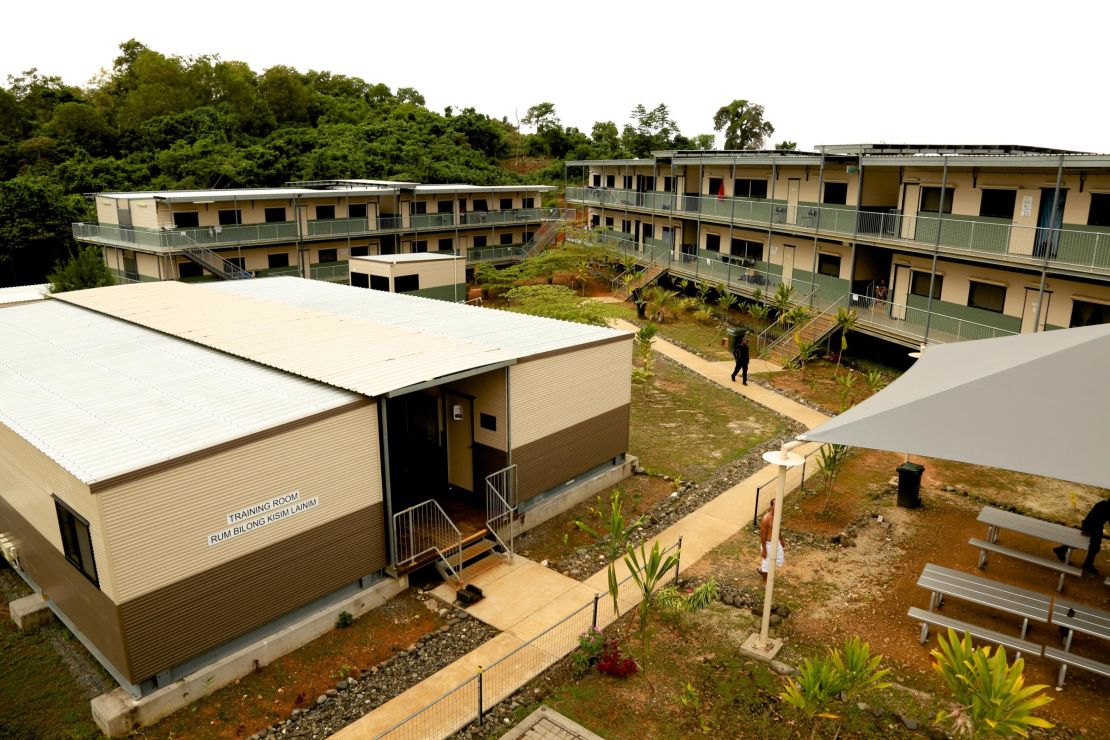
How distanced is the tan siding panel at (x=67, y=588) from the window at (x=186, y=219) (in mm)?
26045

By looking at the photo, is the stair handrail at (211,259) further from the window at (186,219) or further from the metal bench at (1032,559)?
the metal bench at (1032,559)

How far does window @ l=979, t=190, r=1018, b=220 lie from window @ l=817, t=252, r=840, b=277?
7105 millimetres

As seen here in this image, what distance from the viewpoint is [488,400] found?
14.6m

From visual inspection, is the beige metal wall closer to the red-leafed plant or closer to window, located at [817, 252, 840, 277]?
the red-leafed plant

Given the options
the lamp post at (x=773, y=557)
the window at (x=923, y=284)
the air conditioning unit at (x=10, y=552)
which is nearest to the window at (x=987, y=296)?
the window at (x=923, y=284)

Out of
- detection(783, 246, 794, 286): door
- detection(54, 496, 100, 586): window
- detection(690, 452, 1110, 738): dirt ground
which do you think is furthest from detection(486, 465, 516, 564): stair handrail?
detection(783, 246, 794, 286): door

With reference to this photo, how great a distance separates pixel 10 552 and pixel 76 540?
438cm

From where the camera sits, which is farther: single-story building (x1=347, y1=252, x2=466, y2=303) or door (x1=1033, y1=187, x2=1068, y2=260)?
single-story building (x1=347, y1=252, x2=466, y2=303)

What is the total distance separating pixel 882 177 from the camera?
2919cm

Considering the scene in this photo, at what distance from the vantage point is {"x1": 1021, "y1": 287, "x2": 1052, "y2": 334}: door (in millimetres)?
22406

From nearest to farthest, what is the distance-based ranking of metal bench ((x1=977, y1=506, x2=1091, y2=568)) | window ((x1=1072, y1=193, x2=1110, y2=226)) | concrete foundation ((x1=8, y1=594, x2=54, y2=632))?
concrete foundation ((x1=8, y1=594, x2=54, y2=632)), metal bench ((x1=977, y1=506, x2=1091, y2=568)), window ((x1=1072, y1=193, x2=1110, y2=226))

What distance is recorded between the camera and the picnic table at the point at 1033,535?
484 inches

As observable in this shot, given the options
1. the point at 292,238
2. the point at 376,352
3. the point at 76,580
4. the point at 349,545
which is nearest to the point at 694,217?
the point at 292,238

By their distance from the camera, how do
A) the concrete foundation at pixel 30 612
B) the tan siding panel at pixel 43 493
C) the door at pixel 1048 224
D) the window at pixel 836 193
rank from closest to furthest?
1. the tan siding panel at pixel 43 493
2. the concrete foundation at pixel 30 612
3. the door at pixel 1048 224
4. the window at pixel 836 193
